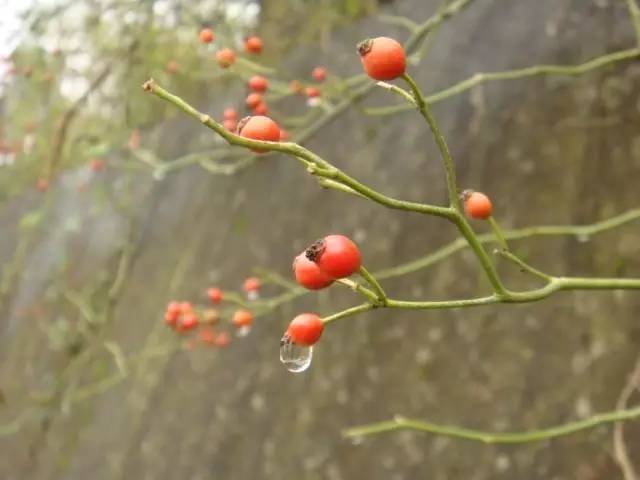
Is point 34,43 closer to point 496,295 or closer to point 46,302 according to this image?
point 46,302

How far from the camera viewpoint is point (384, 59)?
1.61 ft

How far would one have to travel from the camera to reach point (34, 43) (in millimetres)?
2033

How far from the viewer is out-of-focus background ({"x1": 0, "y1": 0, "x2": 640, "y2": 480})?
4.05 ft

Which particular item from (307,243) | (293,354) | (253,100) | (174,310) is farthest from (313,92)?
(293,354)

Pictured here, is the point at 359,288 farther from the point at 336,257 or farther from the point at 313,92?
the point at 313,92

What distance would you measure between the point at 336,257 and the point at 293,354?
135 millimetres

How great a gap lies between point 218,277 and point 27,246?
117cm

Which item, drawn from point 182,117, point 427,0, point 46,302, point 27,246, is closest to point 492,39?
point 427,0

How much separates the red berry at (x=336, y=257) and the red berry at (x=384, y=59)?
0.10 m

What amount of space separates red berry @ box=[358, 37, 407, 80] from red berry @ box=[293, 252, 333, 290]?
12 centimetres

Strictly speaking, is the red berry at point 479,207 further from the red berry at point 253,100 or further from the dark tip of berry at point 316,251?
the red berry at point 253,100

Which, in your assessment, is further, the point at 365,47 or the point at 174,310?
the point at 174,310

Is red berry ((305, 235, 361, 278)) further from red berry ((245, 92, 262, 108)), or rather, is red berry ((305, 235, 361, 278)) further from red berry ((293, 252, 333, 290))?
red berry ((245, 92, 262, 108))

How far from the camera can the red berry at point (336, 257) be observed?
472mm
